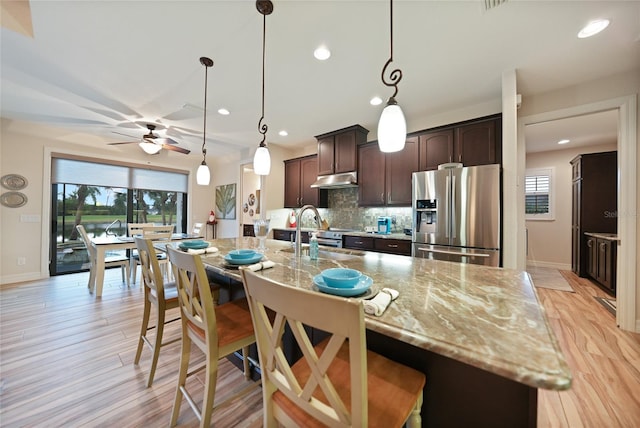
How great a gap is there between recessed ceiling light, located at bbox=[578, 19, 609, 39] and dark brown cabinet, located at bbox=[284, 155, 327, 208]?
3.45 m

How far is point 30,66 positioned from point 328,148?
3606 millimetres

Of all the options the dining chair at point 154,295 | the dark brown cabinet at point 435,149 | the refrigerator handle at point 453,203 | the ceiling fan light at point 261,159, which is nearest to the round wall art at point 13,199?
the dining chair at point 154,295

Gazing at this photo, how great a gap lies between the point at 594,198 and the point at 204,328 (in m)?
6.26

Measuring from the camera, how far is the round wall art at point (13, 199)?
3701mm

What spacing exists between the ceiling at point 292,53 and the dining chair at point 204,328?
1831 millimetres

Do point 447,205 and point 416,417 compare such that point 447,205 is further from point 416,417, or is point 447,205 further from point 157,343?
point 157,343

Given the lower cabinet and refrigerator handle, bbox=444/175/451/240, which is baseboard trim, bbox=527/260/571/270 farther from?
refrigerator handle, bbox=444/175/451/240

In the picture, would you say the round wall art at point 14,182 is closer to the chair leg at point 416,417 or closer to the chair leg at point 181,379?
the chair leg at point 181,379

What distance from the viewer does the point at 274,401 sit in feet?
2.70

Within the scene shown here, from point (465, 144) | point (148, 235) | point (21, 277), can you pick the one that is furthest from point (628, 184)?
point (21, 277)

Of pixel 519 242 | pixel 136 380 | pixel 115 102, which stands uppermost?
pixel 115 102

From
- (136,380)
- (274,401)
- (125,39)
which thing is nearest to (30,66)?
(125,39)

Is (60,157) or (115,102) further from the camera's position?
(60,157)

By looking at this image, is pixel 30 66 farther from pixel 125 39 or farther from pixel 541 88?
pixel 541 88
